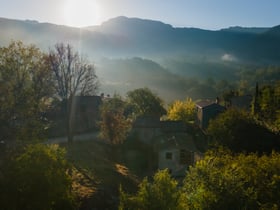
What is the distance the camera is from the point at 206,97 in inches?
6088

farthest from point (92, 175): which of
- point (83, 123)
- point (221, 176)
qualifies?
point (83, 123)

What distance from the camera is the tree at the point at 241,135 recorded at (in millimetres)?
43750

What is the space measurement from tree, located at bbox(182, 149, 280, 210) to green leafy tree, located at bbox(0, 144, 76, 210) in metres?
6.82

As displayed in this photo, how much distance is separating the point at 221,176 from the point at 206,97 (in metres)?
136

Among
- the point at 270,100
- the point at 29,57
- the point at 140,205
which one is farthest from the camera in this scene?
the point at 270,100

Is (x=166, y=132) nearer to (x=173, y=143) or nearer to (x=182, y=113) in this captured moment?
(x=173, y=143)

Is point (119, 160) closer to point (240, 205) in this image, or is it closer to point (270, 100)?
point (240, 205)

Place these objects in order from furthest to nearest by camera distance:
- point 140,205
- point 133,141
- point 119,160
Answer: point 133,141 < point 119,160 < point 140,205

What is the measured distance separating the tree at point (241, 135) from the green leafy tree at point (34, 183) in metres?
29.2

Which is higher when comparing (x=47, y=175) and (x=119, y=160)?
(x=47, y=175)

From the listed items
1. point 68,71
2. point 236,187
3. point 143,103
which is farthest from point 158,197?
point 143,103

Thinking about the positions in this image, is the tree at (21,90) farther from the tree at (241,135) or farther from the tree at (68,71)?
the tree at (241,135)

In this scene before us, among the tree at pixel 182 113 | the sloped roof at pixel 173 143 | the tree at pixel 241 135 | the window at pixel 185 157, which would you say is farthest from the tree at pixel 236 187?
the tree at pixel 182 113

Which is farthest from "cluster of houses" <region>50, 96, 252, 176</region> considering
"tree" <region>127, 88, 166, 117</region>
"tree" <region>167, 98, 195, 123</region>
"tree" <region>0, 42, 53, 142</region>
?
"tree" <region>0, 42, 53, 142</region>
